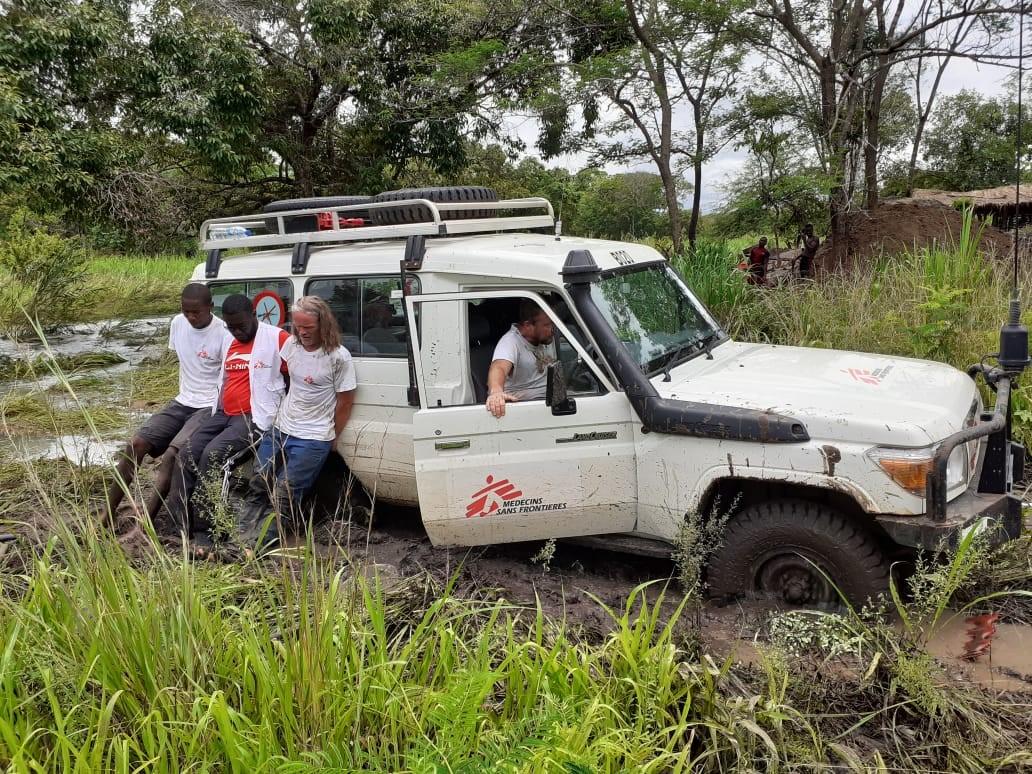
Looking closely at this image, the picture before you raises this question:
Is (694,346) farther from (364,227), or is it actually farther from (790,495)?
(364,227)

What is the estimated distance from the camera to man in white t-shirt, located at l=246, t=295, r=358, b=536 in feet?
15.5

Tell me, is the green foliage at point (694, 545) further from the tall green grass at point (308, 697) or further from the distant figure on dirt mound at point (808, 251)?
the distant figure on dirt mound at point (808, 251)

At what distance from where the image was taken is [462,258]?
4438 mm

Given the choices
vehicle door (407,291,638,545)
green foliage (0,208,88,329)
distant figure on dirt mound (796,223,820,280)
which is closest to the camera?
vehicle door (407,291,638,545)

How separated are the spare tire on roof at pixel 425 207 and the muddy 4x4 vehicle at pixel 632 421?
30 mm

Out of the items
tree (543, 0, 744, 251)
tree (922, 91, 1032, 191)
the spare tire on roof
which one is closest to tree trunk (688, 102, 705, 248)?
tree (543, 0, 744, 251)

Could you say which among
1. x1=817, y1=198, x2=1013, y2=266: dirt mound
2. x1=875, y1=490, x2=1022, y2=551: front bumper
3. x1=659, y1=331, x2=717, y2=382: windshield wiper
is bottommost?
x1=875, y1=490, x2=1022, y2=551: front bumper

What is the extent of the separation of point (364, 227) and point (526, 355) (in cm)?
147

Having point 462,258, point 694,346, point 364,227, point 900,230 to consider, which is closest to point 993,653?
point 694,346

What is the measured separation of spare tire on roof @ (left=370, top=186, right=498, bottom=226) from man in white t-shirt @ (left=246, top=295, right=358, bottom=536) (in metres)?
0.66

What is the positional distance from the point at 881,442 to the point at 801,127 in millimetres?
10940

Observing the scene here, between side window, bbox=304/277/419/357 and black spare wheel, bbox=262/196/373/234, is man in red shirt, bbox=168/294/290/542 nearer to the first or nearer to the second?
side window, bbox=304/277/419/357

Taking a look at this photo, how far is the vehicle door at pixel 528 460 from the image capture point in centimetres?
407

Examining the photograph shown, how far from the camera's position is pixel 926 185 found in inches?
1088
